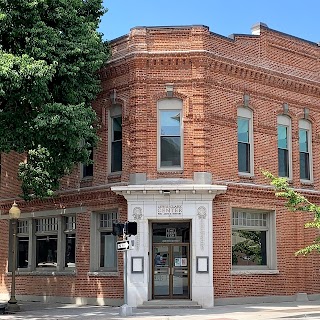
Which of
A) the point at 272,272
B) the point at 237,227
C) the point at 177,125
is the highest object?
the point at 177,125

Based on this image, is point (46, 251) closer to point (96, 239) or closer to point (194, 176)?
point (96, 239)

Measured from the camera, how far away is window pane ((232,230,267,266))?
24.7 meters

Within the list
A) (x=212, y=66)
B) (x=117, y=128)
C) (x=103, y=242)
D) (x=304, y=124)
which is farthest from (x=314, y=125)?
(x=103, y=242)

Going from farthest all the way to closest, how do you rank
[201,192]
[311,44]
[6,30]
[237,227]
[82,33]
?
[311,44] → [237,227] → [201,192] → [82,33] → [6,30]

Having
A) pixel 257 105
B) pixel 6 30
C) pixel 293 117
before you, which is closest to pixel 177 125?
pixel 257 105

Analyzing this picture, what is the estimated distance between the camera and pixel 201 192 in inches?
912

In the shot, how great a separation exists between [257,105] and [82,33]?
8.16 m

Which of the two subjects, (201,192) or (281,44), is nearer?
(201,192)

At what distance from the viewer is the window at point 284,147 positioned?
26.6 metres

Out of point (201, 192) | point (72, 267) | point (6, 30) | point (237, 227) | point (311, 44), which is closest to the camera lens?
point (6, 30)

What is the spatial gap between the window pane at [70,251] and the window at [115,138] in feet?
12.6

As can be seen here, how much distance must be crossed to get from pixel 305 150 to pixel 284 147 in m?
1.43

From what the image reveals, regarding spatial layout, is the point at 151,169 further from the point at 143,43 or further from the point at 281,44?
the point at 281,44

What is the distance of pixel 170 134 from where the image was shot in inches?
950
